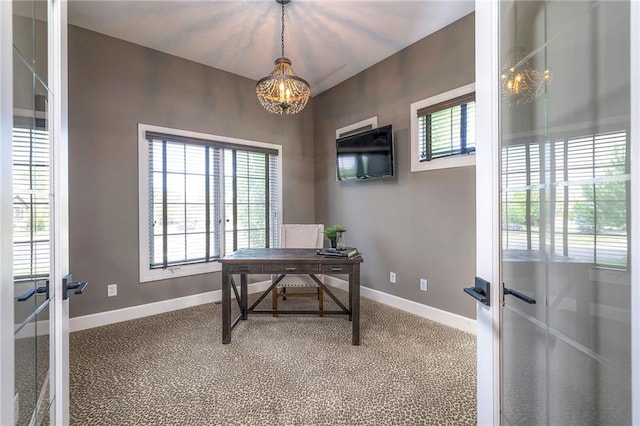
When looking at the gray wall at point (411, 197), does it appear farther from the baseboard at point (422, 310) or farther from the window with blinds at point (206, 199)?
the window with blinds at point (206, 199)

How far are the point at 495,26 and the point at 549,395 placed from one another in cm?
117

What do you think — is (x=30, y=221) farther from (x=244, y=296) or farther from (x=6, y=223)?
(x=244, y=296)

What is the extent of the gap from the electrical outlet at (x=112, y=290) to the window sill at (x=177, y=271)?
240 millimetres

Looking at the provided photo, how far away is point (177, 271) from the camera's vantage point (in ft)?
10.7

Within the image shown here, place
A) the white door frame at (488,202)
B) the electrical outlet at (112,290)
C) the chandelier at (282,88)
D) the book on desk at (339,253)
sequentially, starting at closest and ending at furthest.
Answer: the white door frame at (488,202) < the chandelier at (282,88) < the book on desk at (339,253) < the electrical outlet at (112,290)

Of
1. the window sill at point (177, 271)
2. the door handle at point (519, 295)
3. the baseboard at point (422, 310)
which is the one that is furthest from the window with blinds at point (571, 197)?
the window sill at point (177, 271)

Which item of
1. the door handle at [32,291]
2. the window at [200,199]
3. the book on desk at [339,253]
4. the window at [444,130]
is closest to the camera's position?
the door handle at [32,291]

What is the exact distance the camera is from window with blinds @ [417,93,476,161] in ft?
8.50

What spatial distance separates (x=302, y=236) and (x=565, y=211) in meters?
2.94

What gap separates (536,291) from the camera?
31.3 inches

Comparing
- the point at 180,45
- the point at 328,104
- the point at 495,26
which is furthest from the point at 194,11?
the point at 495,26

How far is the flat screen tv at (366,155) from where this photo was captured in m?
3.23

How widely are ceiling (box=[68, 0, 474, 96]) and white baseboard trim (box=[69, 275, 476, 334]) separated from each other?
301 centimetres

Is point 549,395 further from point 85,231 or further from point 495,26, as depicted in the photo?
point 85,231
